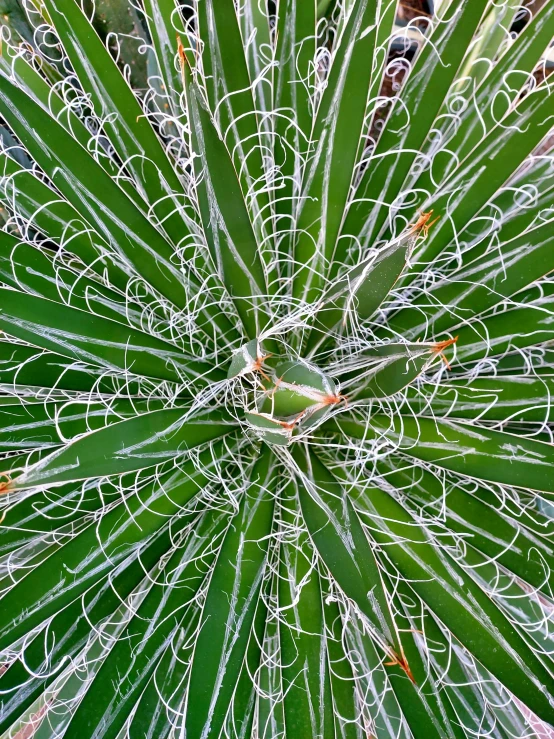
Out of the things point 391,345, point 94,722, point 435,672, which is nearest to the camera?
point 391,345

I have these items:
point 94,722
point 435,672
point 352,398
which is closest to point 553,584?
point 435,672

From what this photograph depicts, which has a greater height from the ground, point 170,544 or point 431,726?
point 170,544

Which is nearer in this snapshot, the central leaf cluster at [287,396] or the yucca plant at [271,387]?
the central leaf cluster at [287,396]

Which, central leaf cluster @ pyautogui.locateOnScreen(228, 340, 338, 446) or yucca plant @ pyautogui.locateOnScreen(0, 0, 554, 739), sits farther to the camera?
yucca plant @ pyautogui.locateOnScreen(0, 0, 554, 739)

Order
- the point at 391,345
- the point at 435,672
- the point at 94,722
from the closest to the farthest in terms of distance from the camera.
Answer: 1. the point at 391,345
2. the point at 94,722
3. the point at 435,672

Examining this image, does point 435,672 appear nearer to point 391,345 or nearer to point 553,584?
point 553,584

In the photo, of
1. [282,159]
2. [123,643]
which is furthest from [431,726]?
[282,159]

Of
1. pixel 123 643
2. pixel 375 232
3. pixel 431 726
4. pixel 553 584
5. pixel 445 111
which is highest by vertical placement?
pixel 445 111

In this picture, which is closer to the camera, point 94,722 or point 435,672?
point 94,722
